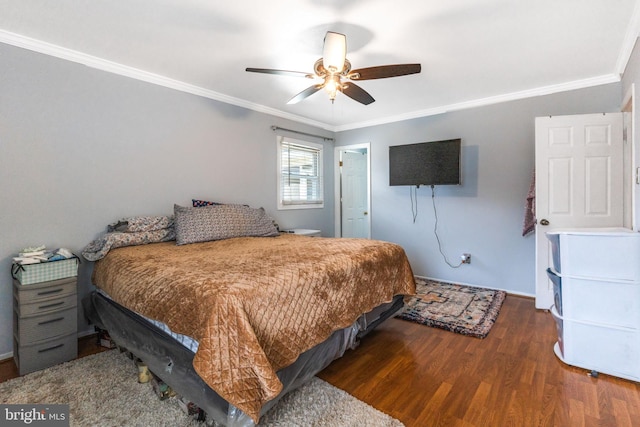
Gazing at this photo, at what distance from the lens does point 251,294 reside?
139cm

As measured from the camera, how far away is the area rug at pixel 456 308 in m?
2.66

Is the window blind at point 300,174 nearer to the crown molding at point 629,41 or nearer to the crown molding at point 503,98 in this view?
the crown molding at point 503,98

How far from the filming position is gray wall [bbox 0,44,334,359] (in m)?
2.23

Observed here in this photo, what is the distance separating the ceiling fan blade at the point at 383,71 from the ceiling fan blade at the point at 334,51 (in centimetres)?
14

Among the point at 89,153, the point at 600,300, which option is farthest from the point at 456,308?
the point at 89,153

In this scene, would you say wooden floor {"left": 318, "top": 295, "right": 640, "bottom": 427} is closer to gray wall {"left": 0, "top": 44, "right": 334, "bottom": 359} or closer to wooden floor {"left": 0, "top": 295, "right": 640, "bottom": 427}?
wooden floor {"left": 0, "top": 295, "right": 640, "bottom": 427}

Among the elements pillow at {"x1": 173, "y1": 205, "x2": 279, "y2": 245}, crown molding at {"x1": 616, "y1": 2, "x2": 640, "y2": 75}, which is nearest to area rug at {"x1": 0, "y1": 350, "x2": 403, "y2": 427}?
pillow at {"x1": 173, "y1": 205, "x2": 279, "y2": 245}

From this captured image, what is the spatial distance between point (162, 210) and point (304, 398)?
2320 millimetres

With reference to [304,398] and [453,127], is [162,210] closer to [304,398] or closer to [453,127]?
[304,398]

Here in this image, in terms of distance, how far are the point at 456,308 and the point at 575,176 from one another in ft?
5.70

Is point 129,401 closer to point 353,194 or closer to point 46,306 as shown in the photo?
point 46,306

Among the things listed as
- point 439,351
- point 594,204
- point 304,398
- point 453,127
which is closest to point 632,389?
point 439,351

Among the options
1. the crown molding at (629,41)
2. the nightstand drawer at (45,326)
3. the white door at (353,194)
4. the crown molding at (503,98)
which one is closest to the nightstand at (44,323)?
the nightstand drawer at (45,326)

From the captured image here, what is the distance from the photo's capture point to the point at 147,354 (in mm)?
1776
